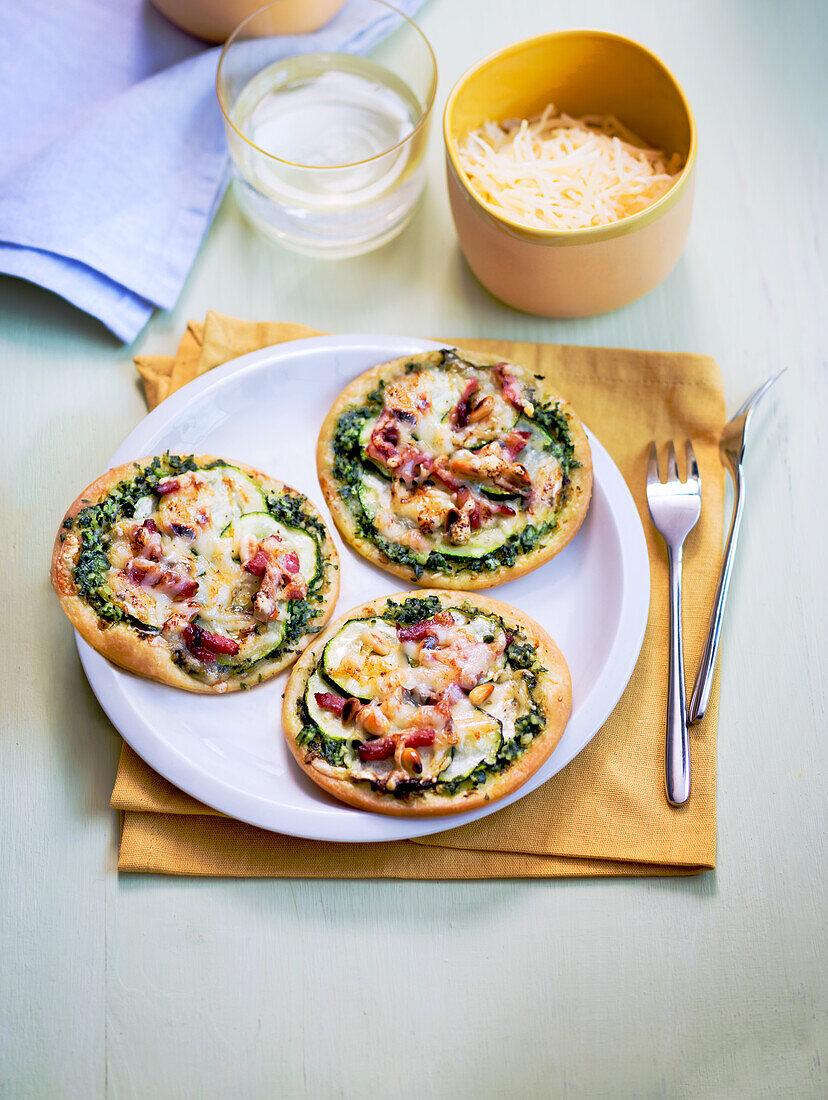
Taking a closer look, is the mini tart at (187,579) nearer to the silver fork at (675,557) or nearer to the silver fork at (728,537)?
the silver fork at (675,557)

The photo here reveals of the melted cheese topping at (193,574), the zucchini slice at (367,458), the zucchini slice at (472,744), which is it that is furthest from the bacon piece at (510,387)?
the zucchini slice at (472,744)

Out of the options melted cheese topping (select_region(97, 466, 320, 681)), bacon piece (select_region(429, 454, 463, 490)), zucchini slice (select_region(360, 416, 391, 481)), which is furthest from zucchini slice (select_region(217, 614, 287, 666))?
bacon piece (select_region(429, 454, 463, 490))

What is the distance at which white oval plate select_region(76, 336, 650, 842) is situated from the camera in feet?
11.9

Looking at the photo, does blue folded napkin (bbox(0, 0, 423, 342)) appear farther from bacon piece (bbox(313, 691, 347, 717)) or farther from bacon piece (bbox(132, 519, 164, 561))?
bacon piece (bbox(313, 691, 347, 717))

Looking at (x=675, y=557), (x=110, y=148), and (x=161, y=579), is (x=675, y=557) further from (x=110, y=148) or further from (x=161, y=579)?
(x=110, y=148)

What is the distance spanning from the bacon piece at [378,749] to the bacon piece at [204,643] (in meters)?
0.71

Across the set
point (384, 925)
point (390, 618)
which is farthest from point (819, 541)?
point (384, 925)

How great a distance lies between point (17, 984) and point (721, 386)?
166 inches

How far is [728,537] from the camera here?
4.35m

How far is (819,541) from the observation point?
14.6 feet

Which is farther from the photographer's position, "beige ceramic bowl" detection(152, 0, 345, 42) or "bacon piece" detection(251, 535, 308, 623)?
"beige ceramic bowl" detection(152, 0, 345, 42)

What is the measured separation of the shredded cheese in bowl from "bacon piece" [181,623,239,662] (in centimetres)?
233

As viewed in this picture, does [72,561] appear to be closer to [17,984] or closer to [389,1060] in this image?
[17,984]

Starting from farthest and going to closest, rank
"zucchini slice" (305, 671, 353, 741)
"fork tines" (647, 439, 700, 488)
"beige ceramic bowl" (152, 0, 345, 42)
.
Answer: "beige ceramic bowl" (152, 0, 345, 42) → "fork tines" (647, 439, 700, 488) → "zucchini slice" (305, 671, 353, 741)
